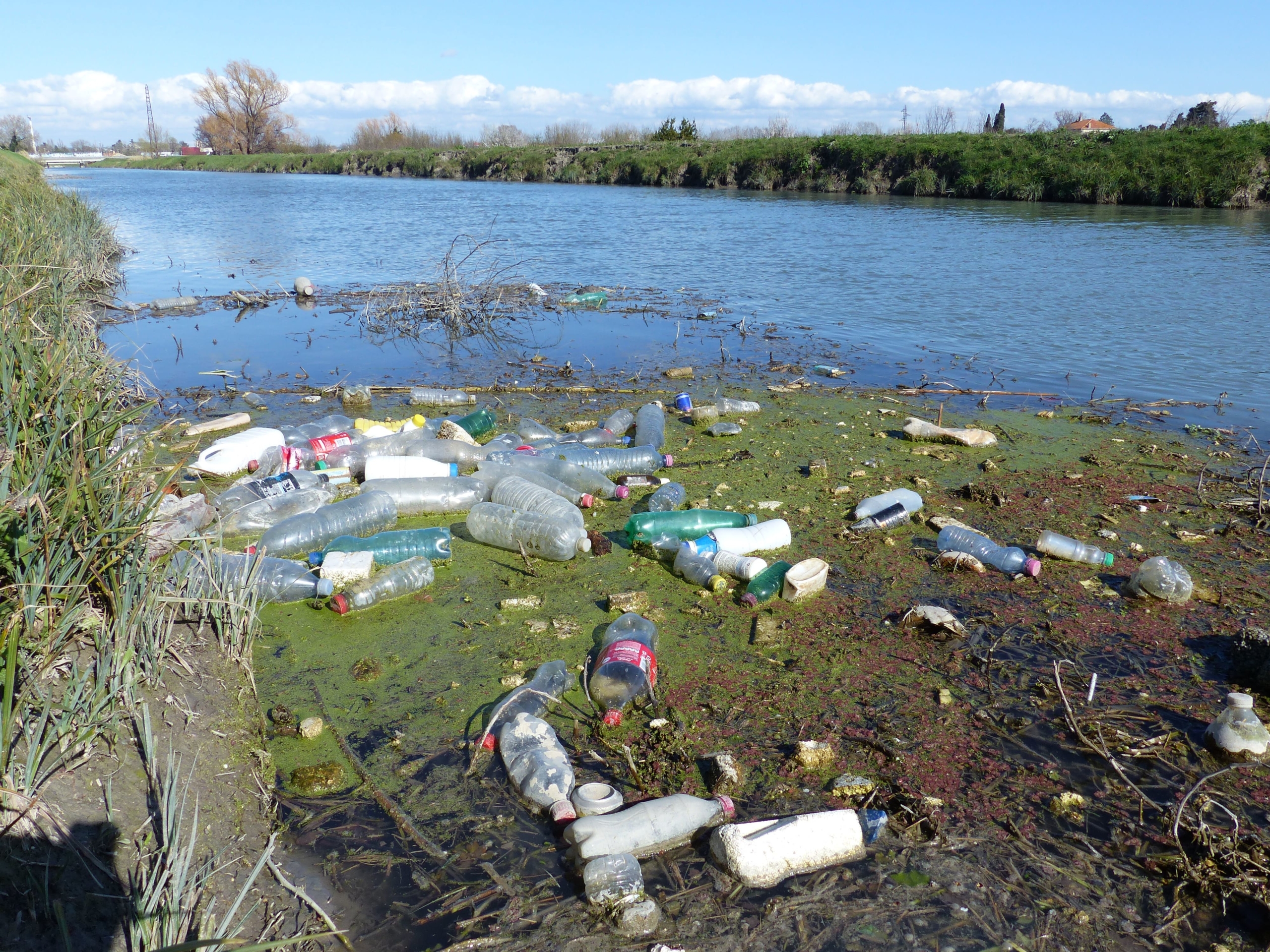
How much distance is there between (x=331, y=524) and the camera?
412 cm

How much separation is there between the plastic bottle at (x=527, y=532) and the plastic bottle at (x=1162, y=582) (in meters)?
2.62

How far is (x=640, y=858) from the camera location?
2.24 m

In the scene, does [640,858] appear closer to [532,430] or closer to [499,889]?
[499,889]

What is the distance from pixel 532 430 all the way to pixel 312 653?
2.70m

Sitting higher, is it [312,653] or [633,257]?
[633,257]

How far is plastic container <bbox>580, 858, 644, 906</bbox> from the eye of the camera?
2070mm

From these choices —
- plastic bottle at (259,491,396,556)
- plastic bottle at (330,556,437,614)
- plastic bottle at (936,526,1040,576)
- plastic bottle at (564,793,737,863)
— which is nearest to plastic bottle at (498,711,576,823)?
plastic bottle at (564,793,737,863)

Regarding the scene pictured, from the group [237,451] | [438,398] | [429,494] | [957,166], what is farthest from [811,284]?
[957,166]

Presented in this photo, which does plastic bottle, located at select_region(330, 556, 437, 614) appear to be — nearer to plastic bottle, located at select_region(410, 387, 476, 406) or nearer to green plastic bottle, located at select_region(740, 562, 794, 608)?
green plastic bottle, located at select_region(740, 562, 794, 608)

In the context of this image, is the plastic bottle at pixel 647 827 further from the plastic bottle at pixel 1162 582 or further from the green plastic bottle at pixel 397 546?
the plastic bottle at pixel 1162 582

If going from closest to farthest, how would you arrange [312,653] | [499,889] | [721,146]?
[499,889], [312,653], [721,146]

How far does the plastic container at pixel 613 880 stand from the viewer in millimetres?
2070

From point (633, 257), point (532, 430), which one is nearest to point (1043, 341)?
point (532, 430)

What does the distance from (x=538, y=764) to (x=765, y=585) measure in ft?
5.06
